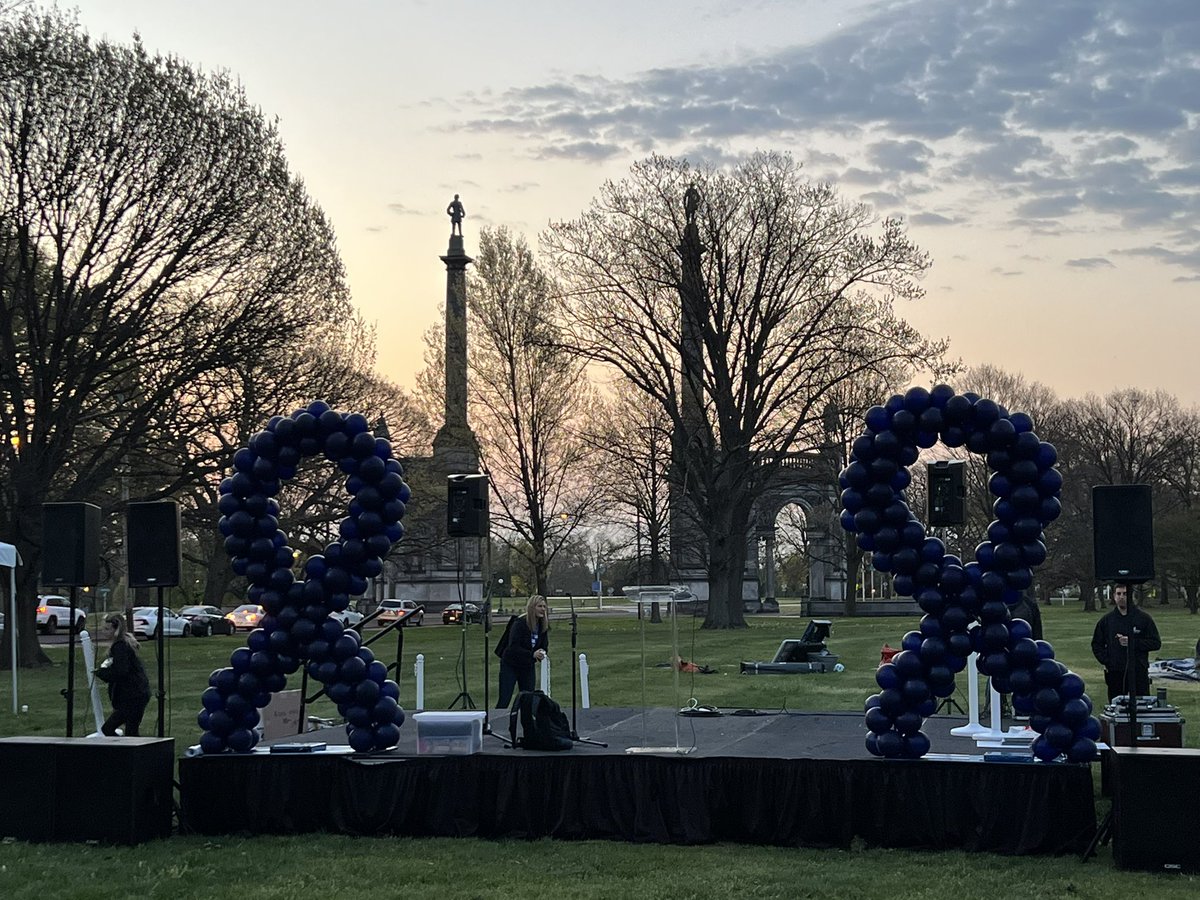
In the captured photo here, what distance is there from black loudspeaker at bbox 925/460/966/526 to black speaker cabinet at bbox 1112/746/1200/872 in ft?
16.5

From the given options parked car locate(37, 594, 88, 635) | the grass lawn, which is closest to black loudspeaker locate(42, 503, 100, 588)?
the grass lawn

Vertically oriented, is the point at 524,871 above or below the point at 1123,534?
below

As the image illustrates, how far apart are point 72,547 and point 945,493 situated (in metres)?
8.61

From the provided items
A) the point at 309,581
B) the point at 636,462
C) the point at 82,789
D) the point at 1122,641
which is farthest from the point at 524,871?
the point at 636,462

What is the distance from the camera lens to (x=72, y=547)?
11984 millimetres

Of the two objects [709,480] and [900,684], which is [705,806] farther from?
[709,480]

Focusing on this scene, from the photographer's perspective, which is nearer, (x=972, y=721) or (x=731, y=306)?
(x=972, y=721)

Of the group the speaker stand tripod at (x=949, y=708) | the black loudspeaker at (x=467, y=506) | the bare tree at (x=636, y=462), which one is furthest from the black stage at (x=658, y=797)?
the bare tree at (x=636, y=462)

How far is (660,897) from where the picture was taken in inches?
331

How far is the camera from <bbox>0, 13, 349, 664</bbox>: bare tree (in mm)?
26906

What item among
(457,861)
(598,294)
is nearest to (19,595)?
(598,294)

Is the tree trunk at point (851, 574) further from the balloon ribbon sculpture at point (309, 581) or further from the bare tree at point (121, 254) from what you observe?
the balloon ribbon sculpture at point (309, 581)

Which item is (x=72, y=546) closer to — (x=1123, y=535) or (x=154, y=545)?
(x=154, y=545)

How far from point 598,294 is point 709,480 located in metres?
6.61
